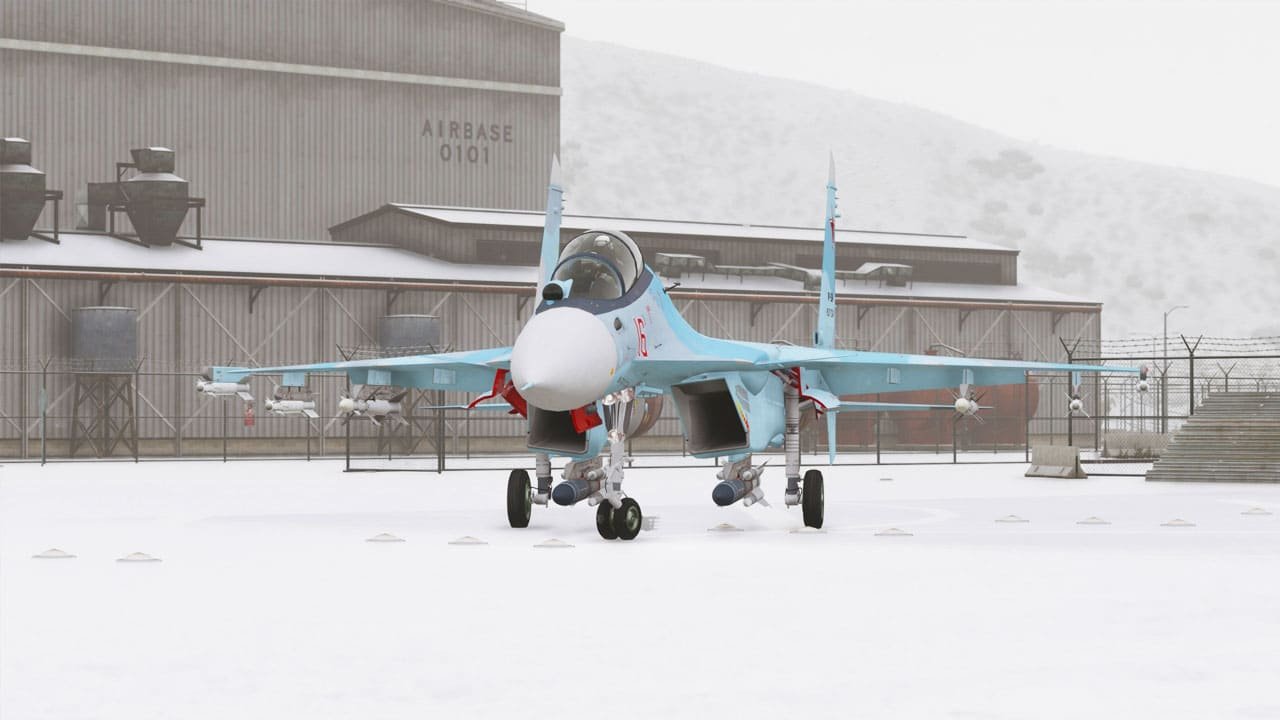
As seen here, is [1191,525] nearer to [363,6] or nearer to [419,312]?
[419,312]

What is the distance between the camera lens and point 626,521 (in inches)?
747

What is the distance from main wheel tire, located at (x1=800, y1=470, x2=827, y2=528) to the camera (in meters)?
21.2

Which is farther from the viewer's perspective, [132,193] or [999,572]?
[132,193]

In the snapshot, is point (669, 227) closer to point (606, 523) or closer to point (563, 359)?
point (606, 523)

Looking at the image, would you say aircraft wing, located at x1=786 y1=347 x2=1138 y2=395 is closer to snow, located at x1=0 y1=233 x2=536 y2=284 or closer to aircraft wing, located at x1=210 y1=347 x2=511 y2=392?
aircraft wing, located at x1=210 y1=347 x2=511 y2=392

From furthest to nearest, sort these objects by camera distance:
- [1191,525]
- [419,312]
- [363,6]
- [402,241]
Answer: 1. [363,6]
2. [402,241]
3. [419,312]
4. [1191,525]

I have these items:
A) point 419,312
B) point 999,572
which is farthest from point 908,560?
point 419,312

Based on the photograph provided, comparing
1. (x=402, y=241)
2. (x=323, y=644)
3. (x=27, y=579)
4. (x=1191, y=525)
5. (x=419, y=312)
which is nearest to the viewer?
(x=323, y=644)

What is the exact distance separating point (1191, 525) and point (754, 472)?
621 cm

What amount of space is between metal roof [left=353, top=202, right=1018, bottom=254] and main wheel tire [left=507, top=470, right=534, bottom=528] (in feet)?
Result: 128

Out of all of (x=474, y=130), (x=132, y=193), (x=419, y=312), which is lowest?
(x=419, y=312)

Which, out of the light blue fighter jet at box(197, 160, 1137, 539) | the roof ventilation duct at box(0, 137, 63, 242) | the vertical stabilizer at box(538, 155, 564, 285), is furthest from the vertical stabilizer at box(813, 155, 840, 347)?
the roof ventilation duct at box(0, 137, 63, 242)

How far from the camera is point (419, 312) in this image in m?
55.2

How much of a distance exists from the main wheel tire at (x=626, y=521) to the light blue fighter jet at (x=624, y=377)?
2 centimetres
